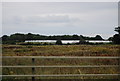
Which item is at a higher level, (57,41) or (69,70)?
(57,41)

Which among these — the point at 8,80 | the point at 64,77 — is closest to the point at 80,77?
the point at 64,77

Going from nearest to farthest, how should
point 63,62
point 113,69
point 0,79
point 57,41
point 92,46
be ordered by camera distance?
1. point 0,79
2. point 113,69
3. point 63,62
4. point 57,41
5. point 92,46

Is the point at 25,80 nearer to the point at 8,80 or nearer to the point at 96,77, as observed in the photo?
the point at 8,80

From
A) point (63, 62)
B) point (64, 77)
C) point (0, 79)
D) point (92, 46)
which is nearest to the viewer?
point (0, 79)

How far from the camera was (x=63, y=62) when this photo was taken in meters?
11.9

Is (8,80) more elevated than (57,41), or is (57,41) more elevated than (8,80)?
(57,41)

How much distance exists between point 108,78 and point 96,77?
43 centimetres

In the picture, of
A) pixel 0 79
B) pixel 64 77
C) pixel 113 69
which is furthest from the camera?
pixel 113 69

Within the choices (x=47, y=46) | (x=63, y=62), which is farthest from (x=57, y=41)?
(x=63, y=62)

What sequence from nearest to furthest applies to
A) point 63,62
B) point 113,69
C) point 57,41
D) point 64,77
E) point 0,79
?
point 0,79 → point 64,77 → point 113,69 → point 63,62 → point 57,41

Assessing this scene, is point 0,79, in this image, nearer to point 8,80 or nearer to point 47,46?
point 8,80

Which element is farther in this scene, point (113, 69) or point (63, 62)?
point (63, 62)

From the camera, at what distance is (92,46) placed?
20.1 meters

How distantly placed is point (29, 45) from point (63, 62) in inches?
369
